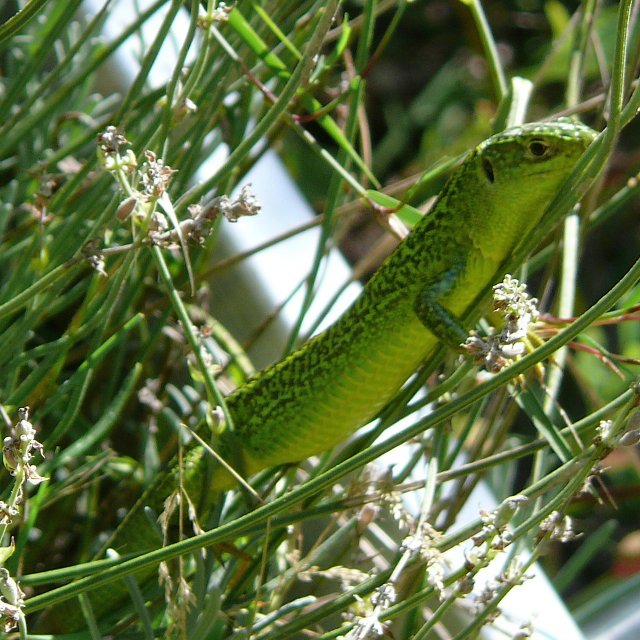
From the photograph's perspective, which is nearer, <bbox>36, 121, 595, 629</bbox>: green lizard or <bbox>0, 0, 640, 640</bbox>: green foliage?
<bbox>0, 0, 640, 640</bbox>: green foliage

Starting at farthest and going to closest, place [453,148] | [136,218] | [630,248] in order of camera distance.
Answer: [630,248] < [453,148] < [136,218]

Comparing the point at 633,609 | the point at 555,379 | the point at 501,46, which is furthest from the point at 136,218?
the point at 501,46

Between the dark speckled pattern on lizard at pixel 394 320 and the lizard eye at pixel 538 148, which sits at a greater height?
the lizard eye at pixel 538 148

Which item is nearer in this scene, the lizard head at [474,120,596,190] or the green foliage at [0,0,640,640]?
the green foliage at [0,0,640,640]

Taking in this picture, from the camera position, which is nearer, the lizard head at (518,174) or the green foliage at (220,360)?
the green foliage at (220,360)

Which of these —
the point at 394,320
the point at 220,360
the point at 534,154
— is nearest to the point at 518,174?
the point at 534,154

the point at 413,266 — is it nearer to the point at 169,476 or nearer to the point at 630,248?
the point at 169,476

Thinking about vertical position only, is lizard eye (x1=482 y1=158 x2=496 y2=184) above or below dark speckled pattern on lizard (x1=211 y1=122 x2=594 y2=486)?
above

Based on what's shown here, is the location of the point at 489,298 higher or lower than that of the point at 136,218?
lower
